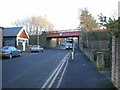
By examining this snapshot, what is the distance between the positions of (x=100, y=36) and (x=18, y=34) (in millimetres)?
18618

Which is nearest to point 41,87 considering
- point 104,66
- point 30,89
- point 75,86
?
point 30,89

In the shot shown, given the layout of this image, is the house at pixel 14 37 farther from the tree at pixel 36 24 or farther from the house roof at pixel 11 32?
the tree at pixel 36 24

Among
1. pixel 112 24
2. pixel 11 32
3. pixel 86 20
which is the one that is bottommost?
pixel 112 24

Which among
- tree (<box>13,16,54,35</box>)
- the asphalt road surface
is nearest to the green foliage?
the asphalt road surface

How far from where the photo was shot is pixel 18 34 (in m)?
41.9

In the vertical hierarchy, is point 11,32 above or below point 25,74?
above

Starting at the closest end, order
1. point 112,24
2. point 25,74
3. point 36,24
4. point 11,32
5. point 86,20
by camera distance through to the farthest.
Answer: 1. point 112,24
2. point 25,74
3. point 11,32
4. point 86,20
5. point 36,24

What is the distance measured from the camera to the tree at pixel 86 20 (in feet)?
190

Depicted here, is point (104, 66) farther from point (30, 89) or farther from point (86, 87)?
point (30, 89)

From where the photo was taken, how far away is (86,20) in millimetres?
60844

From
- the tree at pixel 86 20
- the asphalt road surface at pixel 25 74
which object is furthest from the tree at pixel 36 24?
the asphalt road surface at pixel 25 74

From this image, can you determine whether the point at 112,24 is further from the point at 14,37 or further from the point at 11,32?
the point at 11,32

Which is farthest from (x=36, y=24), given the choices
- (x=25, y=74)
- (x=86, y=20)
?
(x=25, y=74)

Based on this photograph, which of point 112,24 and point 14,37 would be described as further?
point 14,37
